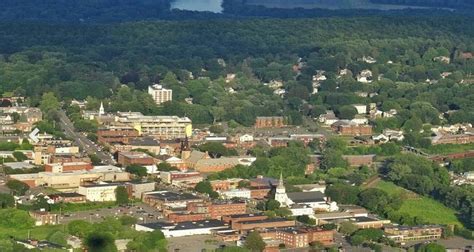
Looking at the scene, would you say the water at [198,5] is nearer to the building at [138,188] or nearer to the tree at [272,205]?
the building at [138,188]

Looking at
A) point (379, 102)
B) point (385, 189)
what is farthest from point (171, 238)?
point (379, 102)

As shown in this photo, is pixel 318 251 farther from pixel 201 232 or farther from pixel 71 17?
pixel 71 17

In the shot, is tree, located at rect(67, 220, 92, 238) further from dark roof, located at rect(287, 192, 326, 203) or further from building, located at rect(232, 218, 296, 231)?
dark roof, located at rect(287, 192, 326, 203)

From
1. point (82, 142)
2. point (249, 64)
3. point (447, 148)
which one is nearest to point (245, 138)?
point (82, 142)

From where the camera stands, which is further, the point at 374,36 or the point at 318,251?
the point at 374,36

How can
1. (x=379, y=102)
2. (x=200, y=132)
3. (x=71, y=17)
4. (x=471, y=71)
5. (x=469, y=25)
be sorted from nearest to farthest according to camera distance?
(x=200, y=132) < (x=379, y=102) < (x=471, y=71) < (x=469, y=25) < (x=71, y=17)
